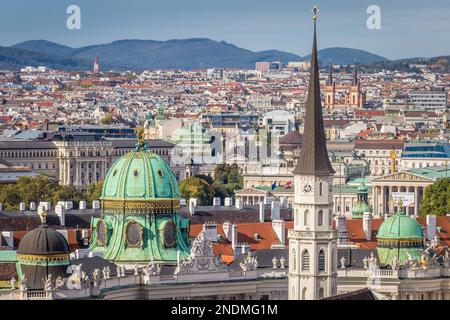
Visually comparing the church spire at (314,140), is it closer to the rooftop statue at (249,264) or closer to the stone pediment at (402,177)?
the rooftop statue at (249,264)

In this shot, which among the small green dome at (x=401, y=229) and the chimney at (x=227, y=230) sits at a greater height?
the small green dome at (x=401, y=229)

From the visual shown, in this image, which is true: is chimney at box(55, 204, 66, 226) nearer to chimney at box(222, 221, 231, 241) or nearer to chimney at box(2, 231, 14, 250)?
chimney at box(222, 221, 231, 241)

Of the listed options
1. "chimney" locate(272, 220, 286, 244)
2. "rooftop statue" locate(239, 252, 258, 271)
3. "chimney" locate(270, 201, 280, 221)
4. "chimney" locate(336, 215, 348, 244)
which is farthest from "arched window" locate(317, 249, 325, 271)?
"chimney" locate(270, 201, 280, 221)

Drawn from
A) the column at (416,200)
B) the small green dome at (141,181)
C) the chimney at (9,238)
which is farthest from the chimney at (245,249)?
the column at (416,200)

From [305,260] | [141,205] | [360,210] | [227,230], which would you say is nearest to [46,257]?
[305,260]

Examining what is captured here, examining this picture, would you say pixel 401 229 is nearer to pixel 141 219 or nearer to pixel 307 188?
pixel 307 188

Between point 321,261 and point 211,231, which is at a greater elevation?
point 321,261
